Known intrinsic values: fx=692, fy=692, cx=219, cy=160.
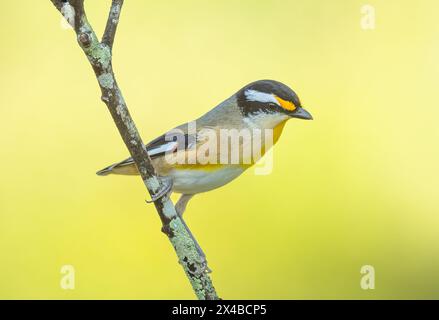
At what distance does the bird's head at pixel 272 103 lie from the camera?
9.14 ft

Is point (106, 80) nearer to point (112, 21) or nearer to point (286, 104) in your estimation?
point (112, 21)

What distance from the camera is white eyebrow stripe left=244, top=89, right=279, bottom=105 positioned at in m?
2.80

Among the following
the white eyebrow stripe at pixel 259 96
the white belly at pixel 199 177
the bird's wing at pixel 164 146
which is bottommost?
the white belly at pixel 199 177

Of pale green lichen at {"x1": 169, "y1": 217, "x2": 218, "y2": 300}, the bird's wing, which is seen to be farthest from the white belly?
pale green lichen at {"x1": 169, "y1": 217, "x2": 218, "y2": 300}

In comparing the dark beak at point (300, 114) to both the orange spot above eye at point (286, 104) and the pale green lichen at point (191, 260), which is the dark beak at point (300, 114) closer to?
the orange spot above eye at point (286, 104)

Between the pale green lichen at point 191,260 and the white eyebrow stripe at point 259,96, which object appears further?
the white eyebrow stripe at point 259,96

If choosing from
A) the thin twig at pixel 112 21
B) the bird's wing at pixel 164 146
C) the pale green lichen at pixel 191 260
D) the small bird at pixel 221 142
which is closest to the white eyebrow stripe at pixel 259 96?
the small bird at pixel 221 142

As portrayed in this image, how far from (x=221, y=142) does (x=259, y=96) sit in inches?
9.7

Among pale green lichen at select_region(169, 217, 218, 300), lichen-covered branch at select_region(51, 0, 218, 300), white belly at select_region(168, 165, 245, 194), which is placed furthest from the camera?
white belly at select_region(168, 165, 245, 194)

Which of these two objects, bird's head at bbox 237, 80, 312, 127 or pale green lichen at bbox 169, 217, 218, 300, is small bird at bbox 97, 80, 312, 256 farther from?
pale green lichen at bbox 169, 217, 218, 300

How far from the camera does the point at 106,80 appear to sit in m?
1.97

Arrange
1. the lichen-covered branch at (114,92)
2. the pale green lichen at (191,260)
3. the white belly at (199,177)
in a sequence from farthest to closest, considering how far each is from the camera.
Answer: the white belly at (199,177)
the pale green lichen at (191,260)
the lichen-covered branch at (114,92)

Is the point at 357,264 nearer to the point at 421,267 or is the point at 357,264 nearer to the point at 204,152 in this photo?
the point at 421,267

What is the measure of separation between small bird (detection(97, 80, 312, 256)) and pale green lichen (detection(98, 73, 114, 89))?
749 millimetres
